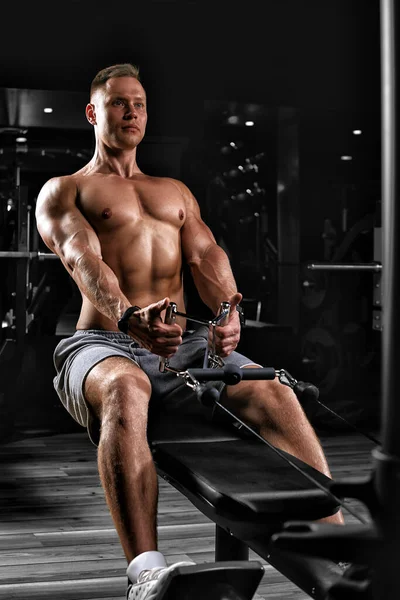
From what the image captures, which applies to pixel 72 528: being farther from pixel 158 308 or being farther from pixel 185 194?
pixel 158 308

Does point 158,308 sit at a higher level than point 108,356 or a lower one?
higher

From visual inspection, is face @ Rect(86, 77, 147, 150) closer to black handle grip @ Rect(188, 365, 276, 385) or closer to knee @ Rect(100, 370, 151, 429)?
knee @ Rect(100, 370, 151, 429)

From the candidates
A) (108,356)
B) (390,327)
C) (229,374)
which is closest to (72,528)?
(108,356)

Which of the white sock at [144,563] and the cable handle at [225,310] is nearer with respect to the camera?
the white sock at [144,563]

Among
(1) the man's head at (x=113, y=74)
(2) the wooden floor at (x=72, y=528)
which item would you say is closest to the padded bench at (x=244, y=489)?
(2) the wooden floor at (x=72, y=528)

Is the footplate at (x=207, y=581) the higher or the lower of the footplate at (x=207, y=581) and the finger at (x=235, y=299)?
the lower

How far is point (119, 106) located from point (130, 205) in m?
0.28

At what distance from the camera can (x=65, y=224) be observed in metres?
2.44

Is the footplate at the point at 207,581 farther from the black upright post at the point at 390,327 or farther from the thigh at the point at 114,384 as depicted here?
the black upright post at the point at 390,327

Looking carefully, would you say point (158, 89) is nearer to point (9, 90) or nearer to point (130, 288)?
point (9, 90)

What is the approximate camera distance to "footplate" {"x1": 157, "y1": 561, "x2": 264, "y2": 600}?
1644 mm

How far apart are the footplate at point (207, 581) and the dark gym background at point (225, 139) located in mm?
2982

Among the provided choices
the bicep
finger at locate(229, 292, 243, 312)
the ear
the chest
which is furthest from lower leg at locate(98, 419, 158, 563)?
the ear

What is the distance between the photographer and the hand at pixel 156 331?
2.01 m
